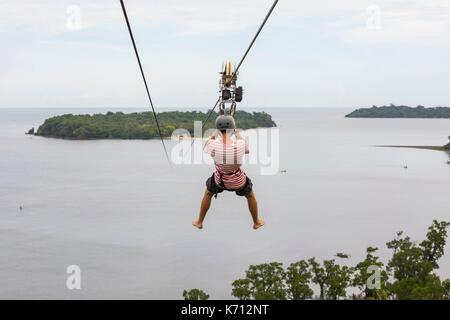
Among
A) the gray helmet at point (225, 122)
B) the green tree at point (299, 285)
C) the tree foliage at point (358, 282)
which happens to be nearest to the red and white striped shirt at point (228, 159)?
the gray helmet at point (225, 122)

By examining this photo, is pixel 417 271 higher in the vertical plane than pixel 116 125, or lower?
lower

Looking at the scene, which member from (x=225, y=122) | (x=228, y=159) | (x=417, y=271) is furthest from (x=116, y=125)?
(x=225, y=122)

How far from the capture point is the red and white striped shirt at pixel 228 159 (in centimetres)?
645

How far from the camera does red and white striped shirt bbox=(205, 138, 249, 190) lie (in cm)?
645

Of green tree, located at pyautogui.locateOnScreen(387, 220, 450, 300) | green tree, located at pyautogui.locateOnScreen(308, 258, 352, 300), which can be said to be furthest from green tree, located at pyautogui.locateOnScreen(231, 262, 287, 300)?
green tree, located at pyautogui.locateOnScreen(387, 220, 450, 300)

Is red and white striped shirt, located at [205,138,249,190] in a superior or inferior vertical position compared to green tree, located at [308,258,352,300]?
superior

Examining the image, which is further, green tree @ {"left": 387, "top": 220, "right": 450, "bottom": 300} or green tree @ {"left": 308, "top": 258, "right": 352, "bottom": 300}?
green tree @ {"left": 308, "top": 258, "right": 352, "bottom": 300}

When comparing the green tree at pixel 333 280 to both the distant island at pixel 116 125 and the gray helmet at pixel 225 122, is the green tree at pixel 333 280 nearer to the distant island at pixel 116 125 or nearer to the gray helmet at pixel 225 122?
the gray helmet at pixel 225 122

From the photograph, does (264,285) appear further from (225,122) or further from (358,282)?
(225,122)

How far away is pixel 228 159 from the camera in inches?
257

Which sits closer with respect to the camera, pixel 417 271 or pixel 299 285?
pixel 299 285

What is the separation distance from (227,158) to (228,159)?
0.02m

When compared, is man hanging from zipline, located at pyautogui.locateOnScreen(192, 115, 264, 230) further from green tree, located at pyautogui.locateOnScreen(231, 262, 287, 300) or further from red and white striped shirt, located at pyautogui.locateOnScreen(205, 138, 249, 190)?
green tree, located at pyautogui.locateOnScreen(231, 262, 287, 300)
